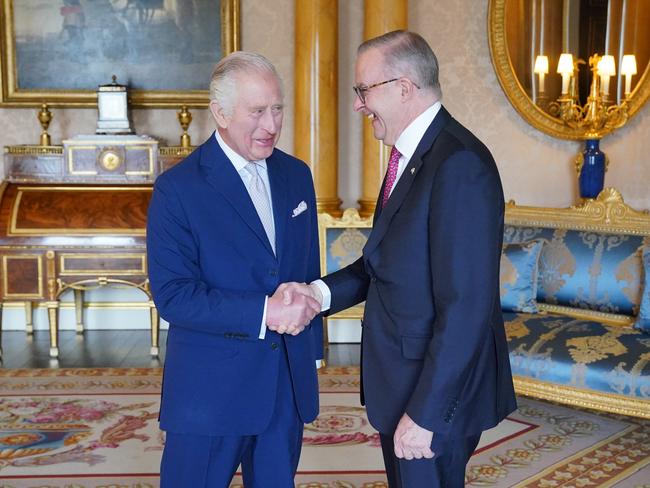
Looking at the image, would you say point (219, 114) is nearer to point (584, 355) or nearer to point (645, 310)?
point (584, 355)

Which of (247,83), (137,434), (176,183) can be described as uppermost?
(247,83)

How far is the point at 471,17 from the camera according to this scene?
6.23m

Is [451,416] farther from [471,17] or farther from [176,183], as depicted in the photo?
[471,17]

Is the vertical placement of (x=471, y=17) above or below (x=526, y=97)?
above

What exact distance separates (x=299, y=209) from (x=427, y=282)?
1.69ft

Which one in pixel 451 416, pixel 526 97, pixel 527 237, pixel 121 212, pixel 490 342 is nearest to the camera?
pixel 451 416

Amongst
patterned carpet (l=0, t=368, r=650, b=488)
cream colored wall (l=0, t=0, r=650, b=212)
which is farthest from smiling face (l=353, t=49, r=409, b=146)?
cream colored wall (l=0, t=0, r=650, b=212)

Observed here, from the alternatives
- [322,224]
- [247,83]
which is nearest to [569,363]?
[322,224]

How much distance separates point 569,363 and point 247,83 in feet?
8.39

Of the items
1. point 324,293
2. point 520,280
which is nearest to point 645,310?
point 520,280

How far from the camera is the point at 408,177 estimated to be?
6.49ft

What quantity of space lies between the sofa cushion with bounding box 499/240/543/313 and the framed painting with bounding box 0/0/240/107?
9.22 feet

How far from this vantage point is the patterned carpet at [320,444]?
3555mm

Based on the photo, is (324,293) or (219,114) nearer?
(219,114)
